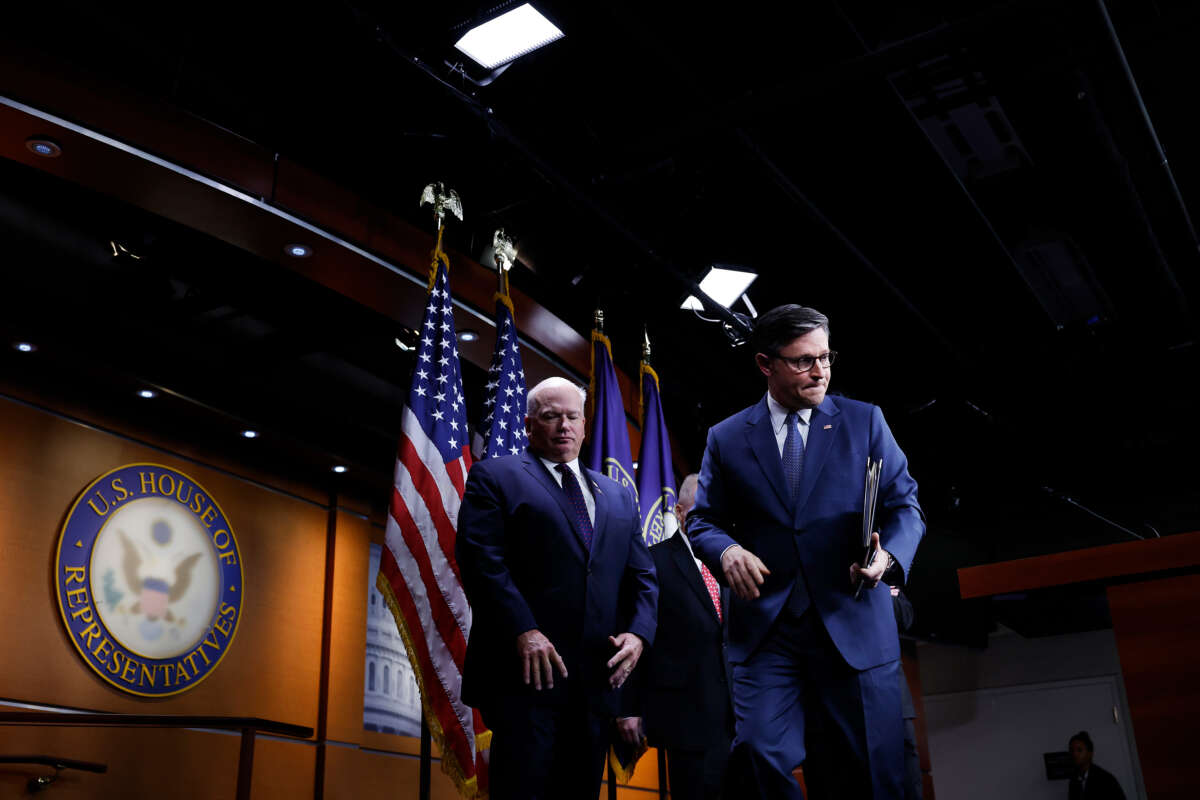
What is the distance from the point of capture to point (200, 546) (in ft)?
18.6

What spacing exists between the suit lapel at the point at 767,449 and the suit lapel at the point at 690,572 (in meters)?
1.37

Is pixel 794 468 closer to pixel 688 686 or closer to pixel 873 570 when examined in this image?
pixel 873 570

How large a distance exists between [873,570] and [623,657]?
30.7 inches

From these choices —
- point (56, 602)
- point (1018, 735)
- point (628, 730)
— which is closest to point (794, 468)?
point (628, 730)

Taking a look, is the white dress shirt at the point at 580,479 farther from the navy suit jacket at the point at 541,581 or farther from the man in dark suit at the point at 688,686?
the man in dark suit at the point at 688,686

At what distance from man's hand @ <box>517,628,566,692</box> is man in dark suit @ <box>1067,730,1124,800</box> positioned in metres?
6.23

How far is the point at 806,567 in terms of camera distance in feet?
7.38

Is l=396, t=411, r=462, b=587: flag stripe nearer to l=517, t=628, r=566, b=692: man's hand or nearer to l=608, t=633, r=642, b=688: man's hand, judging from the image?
l=608, t=633, r=642, b=688: man's hand

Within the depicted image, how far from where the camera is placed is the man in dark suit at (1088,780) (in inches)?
291

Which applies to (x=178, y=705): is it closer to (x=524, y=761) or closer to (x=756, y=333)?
(x=524, y=761)

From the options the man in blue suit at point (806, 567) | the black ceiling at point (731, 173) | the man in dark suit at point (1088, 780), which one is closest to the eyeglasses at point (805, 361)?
the man in blue suit at point (806, 567)

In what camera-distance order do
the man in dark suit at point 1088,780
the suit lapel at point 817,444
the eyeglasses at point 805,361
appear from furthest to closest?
1. the man in dark suit at point 1088,780
2. the eyeglasses at point 805,361
3. the suit lapel at point 817,444

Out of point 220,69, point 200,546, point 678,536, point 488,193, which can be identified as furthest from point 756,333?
point 200,546

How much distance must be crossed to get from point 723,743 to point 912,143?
3456mm
